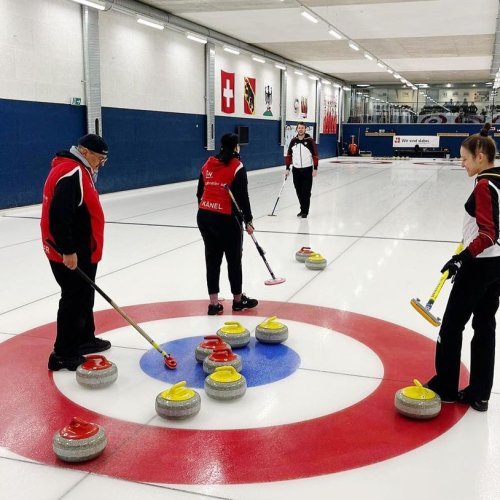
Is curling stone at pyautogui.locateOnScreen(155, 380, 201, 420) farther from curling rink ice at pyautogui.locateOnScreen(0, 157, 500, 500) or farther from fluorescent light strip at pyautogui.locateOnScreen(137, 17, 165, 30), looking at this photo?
fluorescent light strip at pyautogui.locateOnScreen(137, 17, 165, 30)

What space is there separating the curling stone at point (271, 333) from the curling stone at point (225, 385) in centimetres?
90

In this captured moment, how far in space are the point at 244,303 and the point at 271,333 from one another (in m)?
1.05

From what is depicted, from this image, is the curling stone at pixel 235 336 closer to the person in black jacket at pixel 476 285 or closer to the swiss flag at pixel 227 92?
the person in black jacket at pixel 476 285

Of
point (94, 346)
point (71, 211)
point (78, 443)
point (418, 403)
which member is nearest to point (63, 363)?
point (94, 346)

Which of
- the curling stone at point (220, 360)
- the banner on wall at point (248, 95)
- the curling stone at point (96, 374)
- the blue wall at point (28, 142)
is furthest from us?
the banner on wall at point (248, 95)

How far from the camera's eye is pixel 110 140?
15672mm

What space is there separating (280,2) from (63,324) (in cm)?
1413

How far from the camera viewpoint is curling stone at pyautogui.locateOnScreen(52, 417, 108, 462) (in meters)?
2.88

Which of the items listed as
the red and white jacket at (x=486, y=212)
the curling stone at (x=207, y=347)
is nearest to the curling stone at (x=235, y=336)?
the curling stone at (x=207, y=347)

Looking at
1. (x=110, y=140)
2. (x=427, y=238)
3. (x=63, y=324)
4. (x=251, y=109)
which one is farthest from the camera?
(x=251, y=109)

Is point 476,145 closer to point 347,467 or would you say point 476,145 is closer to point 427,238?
point 347,467

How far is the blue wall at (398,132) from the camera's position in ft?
116

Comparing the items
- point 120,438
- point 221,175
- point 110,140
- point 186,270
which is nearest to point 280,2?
point 110,140

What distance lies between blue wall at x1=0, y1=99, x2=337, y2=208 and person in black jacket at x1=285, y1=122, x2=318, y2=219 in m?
5.68
